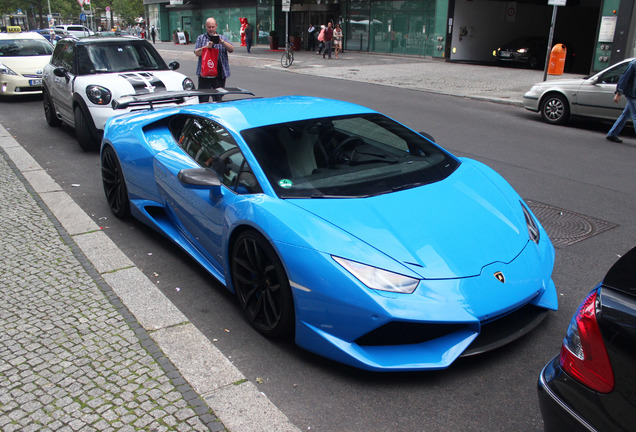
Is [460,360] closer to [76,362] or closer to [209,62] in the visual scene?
[76,362]

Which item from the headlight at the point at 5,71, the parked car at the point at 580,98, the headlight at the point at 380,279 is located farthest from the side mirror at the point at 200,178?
the headlight at the point at 5,71

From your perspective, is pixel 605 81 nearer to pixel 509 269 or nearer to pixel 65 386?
pixel 509 269

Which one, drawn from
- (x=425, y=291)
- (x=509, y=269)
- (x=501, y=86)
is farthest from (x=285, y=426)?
(x=501, y=86)

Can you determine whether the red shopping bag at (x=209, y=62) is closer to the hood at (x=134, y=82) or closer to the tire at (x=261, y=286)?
the hood at (x=134, y=82)

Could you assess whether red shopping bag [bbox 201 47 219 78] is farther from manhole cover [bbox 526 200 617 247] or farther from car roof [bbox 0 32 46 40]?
car roof [bbox 0 32 46 40]

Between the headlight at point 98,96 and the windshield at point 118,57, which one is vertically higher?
the windshield at point 118,57

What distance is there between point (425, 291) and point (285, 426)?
97 cm

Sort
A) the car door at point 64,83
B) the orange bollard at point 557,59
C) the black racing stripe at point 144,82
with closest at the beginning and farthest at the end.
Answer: the black racing stripe at point 144,82
the car door at point 64,83
the orange bollard at point 557,59

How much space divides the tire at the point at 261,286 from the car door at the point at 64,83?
21.5 ft

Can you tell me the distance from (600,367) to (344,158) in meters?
2.47

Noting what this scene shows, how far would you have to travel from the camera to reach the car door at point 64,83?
900 cm

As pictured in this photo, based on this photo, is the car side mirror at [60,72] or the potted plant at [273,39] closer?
the car side mirror at [60,72]

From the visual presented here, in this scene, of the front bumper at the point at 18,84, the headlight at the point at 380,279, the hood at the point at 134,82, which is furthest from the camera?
the front bumper at the point at 18,84

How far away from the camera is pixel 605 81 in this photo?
11.2m
